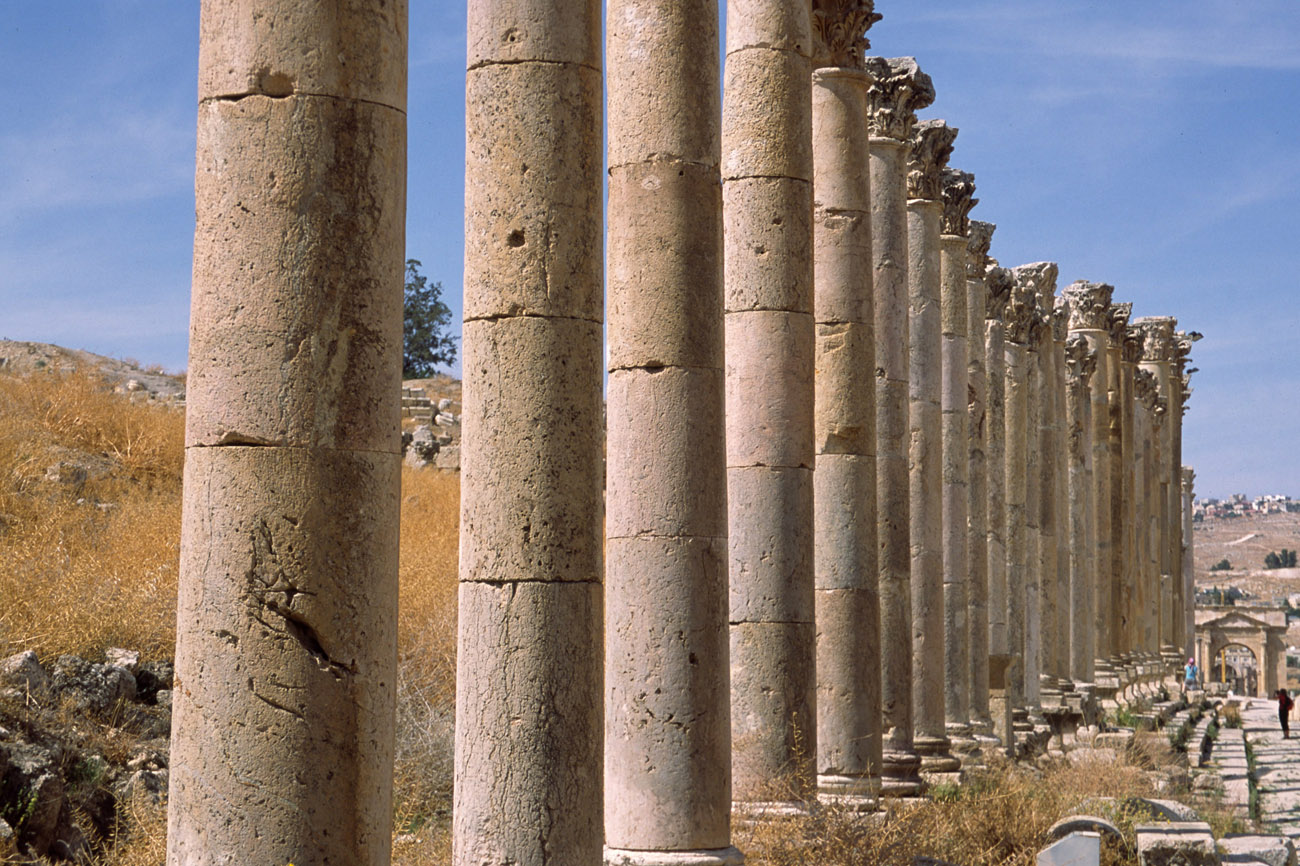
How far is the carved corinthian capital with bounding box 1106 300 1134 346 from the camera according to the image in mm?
40438

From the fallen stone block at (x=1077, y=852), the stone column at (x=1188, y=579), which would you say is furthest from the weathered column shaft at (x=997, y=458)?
the stone column at (x=1188, y=579)

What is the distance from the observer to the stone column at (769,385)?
12.5 metres

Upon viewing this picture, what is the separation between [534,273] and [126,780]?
6256 millimetres

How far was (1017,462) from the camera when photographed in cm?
3009

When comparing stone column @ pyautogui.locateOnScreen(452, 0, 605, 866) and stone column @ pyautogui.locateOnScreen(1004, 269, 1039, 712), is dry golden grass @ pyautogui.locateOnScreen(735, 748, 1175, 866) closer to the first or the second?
stone column @ pyautogui.locateOnScreen(452, 0, 605, 866)

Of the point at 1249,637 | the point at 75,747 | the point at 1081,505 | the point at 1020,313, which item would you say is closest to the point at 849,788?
the point at 75,747

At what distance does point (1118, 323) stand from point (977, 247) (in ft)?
51.7

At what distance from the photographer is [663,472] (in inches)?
416

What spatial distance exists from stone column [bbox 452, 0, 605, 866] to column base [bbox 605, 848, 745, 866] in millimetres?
1378

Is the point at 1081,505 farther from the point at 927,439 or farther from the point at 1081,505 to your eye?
the point at 927,439

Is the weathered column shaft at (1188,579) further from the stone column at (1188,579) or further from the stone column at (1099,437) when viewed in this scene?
the stone column at (1099,437)

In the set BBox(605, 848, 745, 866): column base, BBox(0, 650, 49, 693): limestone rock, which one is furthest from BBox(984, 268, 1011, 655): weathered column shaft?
BBox(0, 650, 49, 693): limestone rock

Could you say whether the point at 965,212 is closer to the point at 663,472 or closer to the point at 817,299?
the point at 817,299

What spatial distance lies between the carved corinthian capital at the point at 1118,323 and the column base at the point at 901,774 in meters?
26.6
